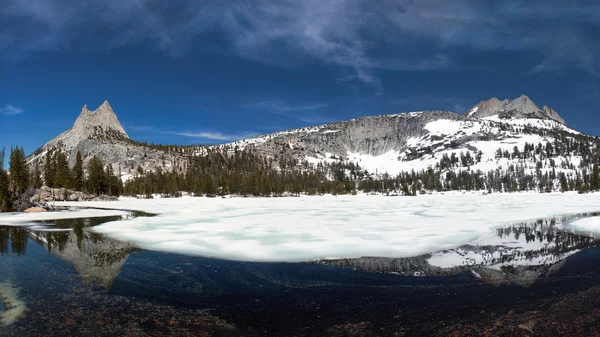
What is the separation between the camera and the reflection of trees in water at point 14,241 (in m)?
15.6

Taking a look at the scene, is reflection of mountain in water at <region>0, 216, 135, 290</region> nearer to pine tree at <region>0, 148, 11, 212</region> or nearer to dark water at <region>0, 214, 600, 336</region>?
dark water at <region>0, 214, 600, 336</region>

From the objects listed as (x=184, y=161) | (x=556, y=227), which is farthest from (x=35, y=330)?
(x=184, y=161)

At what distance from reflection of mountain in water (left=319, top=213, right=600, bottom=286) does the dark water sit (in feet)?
1.54

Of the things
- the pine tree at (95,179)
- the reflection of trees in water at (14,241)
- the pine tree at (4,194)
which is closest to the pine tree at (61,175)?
the pine tree at (95,179)

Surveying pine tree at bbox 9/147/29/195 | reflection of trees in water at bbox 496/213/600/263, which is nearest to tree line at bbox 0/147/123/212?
pine tree at bbox 9/147/29/195

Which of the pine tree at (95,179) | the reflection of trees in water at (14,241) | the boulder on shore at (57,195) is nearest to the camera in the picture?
the reflection of trees in water at (14,241)

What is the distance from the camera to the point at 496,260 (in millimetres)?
12445

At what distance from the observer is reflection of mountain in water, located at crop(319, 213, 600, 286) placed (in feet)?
35.2

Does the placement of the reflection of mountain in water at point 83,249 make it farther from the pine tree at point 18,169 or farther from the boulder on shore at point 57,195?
the pine tree at point 18,169

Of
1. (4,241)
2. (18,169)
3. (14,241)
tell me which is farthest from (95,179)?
(14,241)

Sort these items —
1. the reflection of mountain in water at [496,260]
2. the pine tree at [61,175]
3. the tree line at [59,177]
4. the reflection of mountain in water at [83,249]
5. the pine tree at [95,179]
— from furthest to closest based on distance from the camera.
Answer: the pine tree at [95,179] < the pine tree at [61,175] < the tree line at [59,177] < the reflection of mountain in water at [83,249] < the reflection of mountain in water at [496,260]

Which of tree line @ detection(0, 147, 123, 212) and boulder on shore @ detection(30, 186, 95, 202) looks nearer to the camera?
boulder on shore @ detection(30, 186, 95, 202)

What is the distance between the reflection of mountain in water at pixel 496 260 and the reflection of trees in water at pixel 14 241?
14.8 m

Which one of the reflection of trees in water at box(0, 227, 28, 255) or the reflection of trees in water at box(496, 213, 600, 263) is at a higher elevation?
the reflection of trees in water at box(0, 227, 28, 255)
